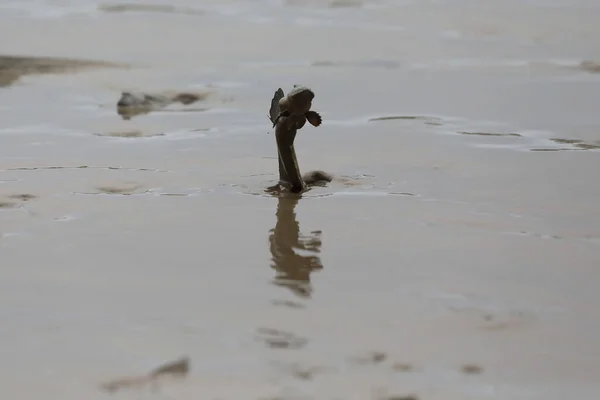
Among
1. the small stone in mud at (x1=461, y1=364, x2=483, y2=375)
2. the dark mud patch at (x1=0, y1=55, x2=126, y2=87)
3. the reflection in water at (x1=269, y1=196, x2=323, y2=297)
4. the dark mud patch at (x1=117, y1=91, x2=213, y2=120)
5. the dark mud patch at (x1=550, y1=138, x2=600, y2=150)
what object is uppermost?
the dark mud patch at (x1=0, y1=55, x2=126, y2=87)

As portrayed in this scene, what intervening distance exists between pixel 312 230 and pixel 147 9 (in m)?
4.89

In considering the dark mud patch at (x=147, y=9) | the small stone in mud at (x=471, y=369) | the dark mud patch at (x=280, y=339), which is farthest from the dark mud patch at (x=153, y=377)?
the dark mud patch at (x=147, y=9)

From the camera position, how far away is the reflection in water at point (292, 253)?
204 centimetres

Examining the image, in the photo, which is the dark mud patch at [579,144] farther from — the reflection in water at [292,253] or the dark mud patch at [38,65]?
the dark mud patch at [38,65]

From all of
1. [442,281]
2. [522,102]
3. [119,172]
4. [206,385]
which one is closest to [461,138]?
[522,102]

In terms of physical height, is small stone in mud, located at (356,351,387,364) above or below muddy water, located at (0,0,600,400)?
below

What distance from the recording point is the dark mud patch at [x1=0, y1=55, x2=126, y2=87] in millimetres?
4949

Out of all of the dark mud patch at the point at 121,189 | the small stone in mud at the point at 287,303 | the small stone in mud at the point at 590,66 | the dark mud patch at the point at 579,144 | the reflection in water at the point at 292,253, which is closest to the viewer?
the small stone in mud at the point at 287,303

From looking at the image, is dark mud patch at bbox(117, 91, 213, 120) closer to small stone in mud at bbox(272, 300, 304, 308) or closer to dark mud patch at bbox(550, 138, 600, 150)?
dark mud patch at bbox(550, 138, 600, 150)

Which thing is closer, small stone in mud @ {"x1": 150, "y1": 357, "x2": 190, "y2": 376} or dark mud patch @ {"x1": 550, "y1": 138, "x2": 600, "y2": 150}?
small stone in mud @ {"x1": 150, "y1": 357, "x2": 190, "y2": 376}

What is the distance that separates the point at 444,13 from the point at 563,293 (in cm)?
492

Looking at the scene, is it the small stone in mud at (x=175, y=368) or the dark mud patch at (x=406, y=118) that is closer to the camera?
the small stone in mud at (x=175, y=368)

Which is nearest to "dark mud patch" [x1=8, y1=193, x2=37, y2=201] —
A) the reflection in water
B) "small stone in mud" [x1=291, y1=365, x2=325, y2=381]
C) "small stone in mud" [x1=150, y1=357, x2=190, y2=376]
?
the reflection in water

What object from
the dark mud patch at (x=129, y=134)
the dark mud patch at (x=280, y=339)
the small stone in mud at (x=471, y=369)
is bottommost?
the small stone in mud at (x=471, y=369)
